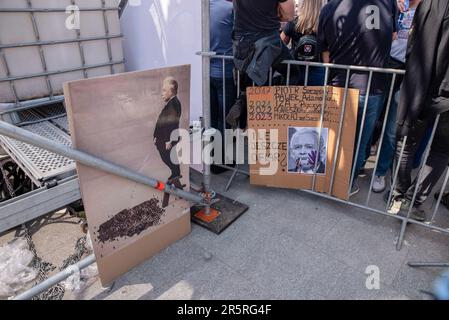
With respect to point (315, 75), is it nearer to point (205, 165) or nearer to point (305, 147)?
point (305, 147)

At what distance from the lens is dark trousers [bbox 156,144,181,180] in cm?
256

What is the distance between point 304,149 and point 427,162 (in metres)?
1.10

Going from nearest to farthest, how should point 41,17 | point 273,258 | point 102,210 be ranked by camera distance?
point 102,210 < point 273,258 < point 41,17

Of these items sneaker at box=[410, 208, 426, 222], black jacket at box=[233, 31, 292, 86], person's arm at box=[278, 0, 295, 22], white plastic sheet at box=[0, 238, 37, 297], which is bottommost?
white plastic sheet at box=[0, 238, 37, 297]

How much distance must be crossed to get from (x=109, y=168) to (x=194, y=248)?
1.16 meters

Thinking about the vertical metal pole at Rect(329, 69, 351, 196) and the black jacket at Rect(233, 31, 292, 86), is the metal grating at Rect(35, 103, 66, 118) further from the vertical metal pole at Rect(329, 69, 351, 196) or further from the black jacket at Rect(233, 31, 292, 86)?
the vertical metal pole at Rect(329, 69, 351, 196)

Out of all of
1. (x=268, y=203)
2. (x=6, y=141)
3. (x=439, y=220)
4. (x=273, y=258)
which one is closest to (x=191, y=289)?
(x=273, y=258)

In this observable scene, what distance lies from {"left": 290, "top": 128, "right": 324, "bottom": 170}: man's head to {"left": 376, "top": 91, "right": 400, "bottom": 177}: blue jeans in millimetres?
900

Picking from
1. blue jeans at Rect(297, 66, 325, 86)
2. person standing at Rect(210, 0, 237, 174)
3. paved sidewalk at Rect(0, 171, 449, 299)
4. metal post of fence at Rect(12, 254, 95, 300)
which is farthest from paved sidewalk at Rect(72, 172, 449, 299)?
blue jeans at Rect(297, 66, 325, 86)

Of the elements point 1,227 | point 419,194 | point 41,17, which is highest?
point 41,17

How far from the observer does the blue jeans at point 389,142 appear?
139 inches

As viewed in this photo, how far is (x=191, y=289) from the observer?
246 cm

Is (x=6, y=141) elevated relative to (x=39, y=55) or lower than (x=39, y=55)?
lower
